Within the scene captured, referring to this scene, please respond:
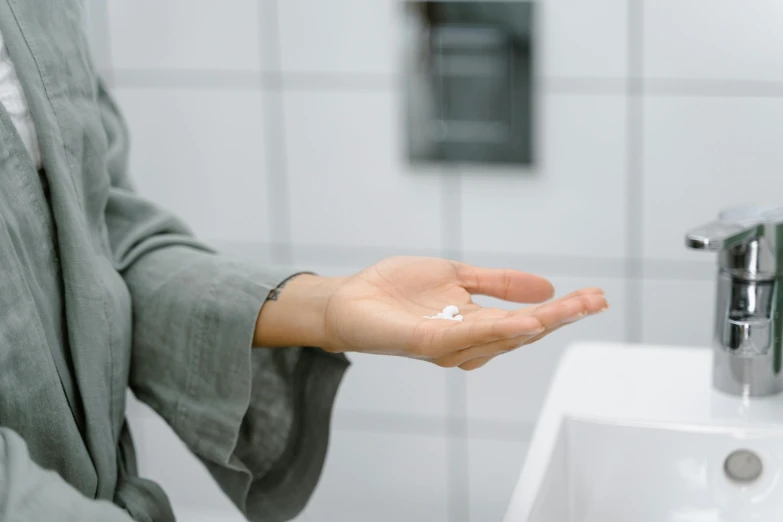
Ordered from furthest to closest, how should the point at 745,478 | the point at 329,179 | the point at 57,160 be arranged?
the point at 329,179, the point at 745,478, the point at 57,160

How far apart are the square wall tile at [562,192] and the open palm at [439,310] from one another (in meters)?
0.62

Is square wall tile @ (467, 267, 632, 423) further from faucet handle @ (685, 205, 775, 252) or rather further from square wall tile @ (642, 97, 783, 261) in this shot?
faucet handle @ (685, 205, 775, 252)

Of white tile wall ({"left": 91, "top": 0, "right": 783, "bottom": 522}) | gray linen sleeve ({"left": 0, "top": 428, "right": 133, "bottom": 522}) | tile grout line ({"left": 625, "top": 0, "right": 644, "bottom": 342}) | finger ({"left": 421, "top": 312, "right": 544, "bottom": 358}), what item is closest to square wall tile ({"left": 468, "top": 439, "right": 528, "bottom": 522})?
white tile wall ({"left": 91, "top": 0, "right": 783, "bottom": 522})

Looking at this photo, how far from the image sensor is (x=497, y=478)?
4.57 ft

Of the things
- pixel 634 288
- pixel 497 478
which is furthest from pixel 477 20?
pixel 497 478

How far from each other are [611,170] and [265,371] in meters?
0.67

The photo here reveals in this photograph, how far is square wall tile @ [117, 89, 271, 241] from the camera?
135 cm

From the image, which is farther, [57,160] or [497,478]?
[497,478]

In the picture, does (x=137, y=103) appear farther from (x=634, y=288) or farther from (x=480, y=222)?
(x=634, y=288)

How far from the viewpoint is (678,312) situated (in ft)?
4.15

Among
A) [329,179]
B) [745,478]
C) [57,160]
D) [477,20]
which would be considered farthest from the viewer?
[329,179]

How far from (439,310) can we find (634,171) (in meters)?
0.69

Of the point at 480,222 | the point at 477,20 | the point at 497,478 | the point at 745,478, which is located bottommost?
the point at 497,478

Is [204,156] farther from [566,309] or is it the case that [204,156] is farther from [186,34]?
[566,309]
